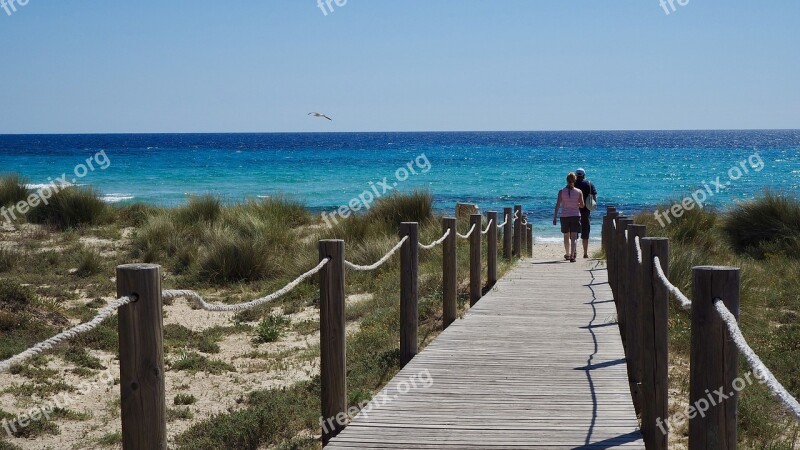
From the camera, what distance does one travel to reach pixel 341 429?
18.0ft

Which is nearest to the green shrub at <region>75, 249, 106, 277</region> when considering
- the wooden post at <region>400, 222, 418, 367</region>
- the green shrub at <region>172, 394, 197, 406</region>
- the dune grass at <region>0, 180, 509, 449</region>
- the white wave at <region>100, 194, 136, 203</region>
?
the dune grass at <region>0, 180, 509, 449</region>

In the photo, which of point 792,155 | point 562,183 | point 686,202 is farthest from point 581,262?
point 792,155

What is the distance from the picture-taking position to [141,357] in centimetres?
318

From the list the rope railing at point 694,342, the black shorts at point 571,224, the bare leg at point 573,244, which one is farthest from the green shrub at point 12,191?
the rope railing at point 694,342

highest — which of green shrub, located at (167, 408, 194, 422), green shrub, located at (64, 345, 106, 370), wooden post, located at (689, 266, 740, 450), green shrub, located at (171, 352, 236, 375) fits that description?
wooden post, located at (689, 266, 740, 450)

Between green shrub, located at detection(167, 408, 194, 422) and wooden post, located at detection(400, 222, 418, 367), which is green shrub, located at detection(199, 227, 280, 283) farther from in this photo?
wooden post, located at detection(400, 222, 418, 367)

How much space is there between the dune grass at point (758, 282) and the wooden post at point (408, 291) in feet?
7.68

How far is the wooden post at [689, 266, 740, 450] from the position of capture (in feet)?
10.6

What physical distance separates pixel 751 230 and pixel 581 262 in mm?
3447

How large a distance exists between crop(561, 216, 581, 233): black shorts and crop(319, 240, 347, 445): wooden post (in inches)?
420

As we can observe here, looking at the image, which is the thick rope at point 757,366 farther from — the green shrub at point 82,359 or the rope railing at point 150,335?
the green shrub at point 82,359

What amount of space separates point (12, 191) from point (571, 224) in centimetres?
1422

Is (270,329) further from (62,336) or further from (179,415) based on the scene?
(62,336)

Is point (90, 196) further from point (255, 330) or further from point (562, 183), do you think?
point (562, 183)
